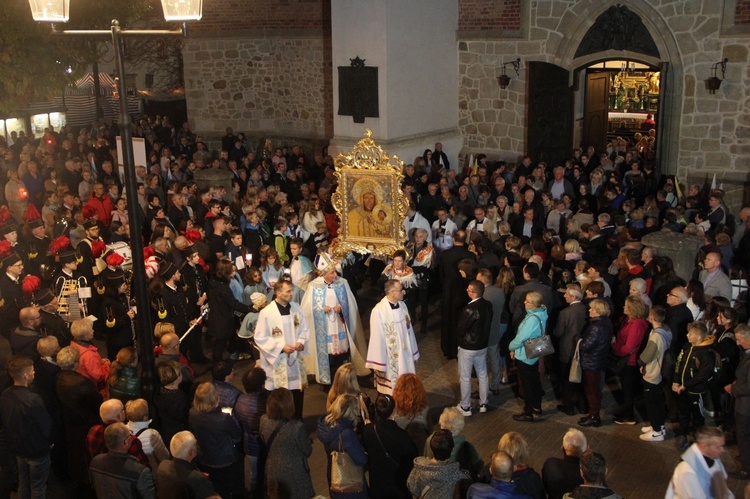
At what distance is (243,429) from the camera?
757cm

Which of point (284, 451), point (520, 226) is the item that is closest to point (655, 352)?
point (284, 451)

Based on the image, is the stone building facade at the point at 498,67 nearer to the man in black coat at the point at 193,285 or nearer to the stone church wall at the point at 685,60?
the stone church wall at the point at 685,60

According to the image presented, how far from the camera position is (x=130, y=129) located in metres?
7.65

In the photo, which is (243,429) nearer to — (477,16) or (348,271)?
(348,271)

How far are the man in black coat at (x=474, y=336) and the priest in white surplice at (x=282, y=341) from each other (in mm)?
1777

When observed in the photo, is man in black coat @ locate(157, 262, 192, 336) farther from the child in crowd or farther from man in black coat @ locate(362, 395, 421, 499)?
the child in crowd

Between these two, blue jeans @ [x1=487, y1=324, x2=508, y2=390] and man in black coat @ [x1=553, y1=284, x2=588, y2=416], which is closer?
man in black coat @ [x1=553, y1=284, x2=588, y2=416]

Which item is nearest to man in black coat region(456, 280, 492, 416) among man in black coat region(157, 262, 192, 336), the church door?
man in black coat region(157, 262, 192, 336)

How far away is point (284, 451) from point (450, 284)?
481 centimetres

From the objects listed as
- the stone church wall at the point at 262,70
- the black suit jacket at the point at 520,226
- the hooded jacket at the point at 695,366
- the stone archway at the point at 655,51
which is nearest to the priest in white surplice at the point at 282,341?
the hooded jacket at the point at 695,366

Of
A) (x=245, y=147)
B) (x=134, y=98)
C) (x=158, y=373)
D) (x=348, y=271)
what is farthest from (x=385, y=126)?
(x=134, y=98)

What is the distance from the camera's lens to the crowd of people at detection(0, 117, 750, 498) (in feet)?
22.1

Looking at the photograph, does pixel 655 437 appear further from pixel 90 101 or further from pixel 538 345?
pixel 90 101

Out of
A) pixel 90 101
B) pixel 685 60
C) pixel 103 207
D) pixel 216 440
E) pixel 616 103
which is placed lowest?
pixel 216 440
